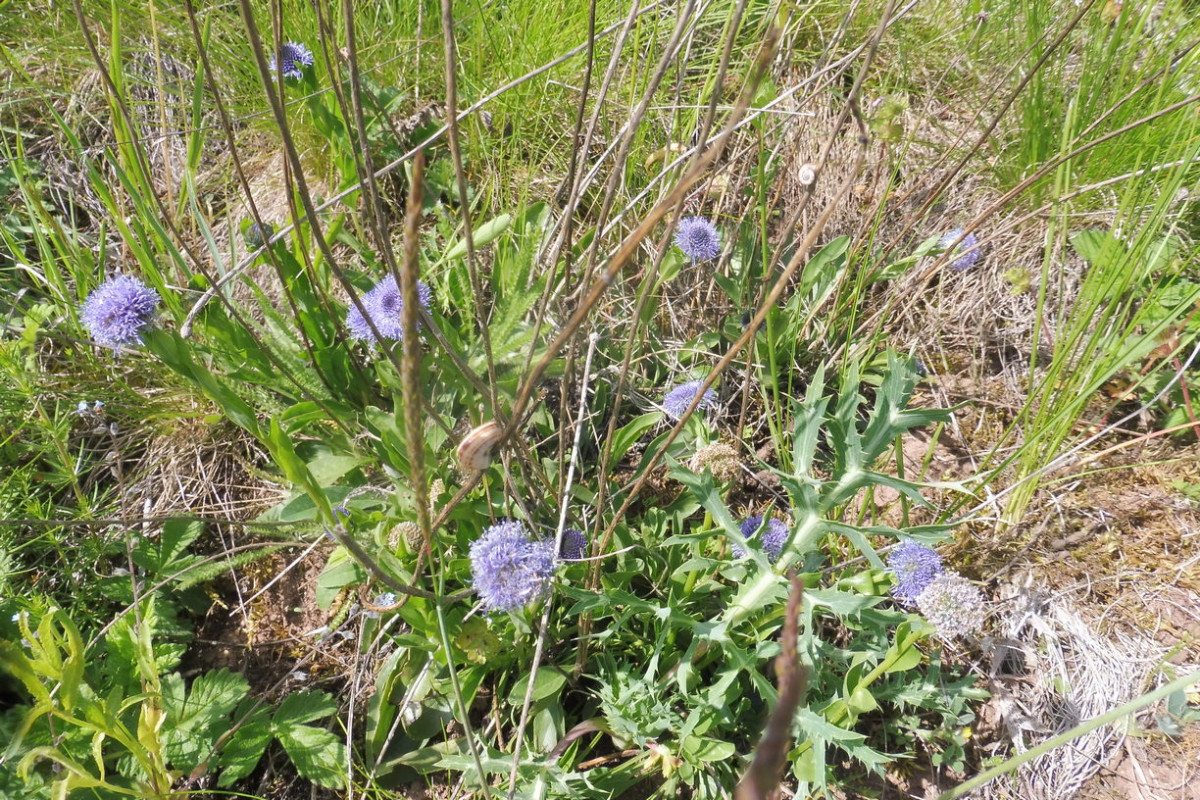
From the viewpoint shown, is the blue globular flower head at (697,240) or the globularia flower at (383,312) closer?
the globularia flower at (383,312)

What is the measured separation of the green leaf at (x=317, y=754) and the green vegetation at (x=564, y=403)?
1cm

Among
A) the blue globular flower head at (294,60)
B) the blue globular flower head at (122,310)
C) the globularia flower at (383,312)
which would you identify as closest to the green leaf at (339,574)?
the globularia flower at (383,312)

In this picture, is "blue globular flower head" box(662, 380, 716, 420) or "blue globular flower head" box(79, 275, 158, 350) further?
"blue globular flower head" box(662, 380, 716, 420)

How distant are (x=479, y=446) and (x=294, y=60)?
140cm

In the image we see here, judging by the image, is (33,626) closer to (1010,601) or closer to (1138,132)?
(1010,601)

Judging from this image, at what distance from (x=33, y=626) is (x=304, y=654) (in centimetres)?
52

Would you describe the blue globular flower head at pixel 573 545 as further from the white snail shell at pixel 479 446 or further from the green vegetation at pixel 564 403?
the white snail shell at pixel 479 446

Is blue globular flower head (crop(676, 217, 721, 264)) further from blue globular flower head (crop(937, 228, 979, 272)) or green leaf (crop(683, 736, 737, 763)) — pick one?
green leaf (crop(683, 736, 737, 763))

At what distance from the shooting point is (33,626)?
4.80 feet

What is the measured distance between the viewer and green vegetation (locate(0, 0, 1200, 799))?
128 cm

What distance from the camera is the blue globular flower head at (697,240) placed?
1.79 m

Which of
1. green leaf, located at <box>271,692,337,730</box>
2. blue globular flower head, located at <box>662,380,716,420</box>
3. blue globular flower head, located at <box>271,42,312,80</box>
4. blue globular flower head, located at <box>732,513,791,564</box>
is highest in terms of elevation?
blue globular flower head, located at <box>271,42,312,80</box>

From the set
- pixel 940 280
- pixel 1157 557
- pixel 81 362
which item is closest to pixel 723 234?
pixel 940 280

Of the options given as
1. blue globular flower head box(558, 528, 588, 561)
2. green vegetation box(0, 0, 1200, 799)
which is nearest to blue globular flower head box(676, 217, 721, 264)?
green vegetation box(0, 0, 1200, 799)
